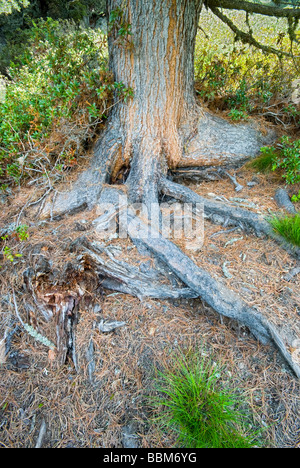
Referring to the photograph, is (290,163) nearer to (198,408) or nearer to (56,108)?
(198,408)

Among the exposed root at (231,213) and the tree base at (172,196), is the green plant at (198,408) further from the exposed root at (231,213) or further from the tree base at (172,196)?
the exposed root at (231,213)

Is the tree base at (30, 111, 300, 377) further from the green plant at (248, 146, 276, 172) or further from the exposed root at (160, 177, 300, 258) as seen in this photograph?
the green plant at (248, 146, 276, 172)

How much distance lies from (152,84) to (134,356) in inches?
118

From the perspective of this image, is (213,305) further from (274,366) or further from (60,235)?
(60,235)

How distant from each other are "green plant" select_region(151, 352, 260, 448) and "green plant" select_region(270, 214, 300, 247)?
4.72 ft

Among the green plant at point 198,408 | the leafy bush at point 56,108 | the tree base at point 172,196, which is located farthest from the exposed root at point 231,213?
the green plant at point 198,408

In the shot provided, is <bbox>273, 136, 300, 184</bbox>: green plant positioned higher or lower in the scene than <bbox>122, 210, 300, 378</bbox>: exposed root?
higher

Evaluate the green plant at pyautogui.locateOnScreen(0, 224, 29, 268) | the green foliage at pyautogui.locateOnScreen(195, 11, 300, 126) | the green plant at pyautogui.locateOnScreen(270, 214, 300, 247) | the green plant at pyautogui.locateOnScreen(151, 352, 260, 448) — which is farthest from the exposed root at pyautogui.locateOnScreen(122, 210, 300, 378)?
the green foliage at pyautogui.locateOnScreen(195, 11, 300, 126)

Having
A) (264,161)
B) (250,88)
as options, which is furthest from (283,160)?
(250,88)

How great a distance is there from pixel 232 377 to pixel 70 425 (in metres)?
1.31

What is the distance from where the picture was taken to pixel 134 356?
208cm

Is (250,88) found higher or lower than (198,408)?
higher

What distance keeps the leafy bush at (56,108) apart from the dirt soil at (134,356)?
3.48ft

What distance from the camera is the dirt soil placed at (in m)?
1.77
